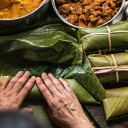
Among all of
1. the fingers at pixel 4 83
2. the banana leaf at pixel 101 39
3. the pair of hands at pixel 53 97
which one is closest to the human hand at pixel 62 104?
the pair of hands at pixel 53 97

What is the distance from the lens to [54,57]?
136 cm

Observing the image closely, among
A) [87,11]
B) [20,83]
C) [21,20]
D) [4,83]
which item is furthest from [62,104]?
[87,11]

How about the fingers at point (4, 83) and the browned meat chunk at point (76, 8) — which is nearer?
the fingers at point (4, 83)

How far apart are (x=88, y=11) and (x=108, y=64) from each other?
1.49ft

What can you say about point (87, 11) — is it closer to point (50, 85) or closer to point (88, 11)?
point (88, 11)

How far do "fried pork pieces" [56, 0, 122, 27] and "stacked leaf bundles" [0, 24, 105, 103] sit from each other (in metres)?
0.18

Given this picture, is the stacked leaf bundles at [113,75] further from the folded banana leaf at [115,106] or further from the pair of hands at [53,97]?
the pair of hands at [53,97]

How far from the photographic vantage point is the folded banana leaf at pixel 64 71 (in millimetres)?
1327

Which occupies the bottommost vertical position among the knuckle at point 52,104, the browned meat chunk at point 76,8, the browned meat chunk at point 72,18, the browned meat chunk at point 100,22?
the knuckle at point 52,104

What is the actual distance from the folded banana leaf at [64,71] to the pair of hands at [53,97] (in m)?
0.10

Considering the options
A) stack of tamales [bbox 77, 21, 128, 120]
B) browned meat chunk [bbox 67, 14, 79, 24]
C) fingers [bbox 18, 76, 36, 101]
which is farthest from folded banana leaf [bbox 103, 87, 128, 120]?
browned meat chunk [bbox 67, 14, 79, 24]

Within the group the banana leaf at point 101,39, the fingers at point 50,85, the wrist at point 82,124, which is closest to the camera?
the wrist at point 82,124

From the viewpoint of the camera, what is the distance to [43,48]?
4.37 feet

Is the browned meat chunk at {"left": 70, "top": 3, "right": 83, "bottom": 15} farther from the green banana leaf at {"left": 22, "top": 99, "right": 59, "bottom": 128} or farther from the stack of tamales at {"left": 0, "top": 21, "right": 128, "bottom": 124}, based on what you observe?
the green banana leaf at {"left": 22, "top": 99, "right": 59, "bottom": 128}
